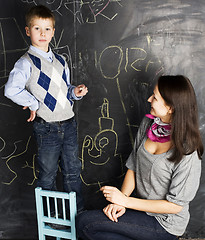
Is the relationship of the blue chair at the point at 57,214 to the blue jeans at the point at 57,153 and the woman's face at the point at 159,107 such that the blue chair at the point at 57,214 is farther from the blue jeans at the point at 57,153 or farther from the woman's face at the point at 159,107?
the woman's face at the point at 159,107

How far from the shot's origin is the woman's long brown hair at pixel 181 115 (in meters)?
1.47

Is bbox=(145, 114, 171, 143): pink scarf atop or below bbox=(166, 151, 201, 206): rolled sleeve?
atop

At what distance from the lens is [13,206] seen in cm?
232

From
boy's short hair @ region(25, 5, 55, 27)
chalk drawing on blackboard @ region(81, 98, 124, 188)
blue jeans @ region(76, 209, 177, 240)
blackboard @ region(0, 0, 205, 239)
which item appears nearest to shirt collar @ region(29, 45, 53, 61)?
boy's short hair @ region(25, 5, 55, 27)

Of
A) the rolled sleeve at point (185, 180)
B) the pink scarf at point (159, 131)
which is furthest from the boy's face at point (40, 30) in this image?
the rolled sleeve at point (185, 180)

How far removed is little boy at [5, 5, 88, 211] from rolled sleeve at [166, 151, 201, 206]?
2.33 ft

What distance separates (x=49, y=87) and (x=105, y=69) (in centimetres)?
46

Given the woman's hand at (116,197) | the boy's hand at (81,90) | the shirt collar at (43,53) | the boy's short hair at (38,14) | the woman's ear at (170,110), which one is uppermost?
the boy's short hair at (38,14)

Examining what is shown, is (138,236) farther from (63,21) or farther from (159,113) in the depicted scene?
(63,21)

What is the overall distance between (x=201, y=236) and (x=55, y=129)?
133 cm

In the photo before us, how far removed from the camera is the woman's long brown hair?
1.47 meters

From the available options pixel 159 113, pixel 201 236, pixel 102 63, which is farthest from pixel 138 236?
pixel 102 63

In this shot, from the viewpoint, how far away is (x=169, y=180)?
1574mm

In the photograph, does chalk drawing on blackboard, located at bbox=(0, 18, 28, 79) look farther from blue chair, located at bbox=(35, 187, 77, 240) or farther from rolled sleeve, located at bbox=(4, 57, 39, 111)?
blue chair, located at bbox=(35, 187, 77, 240)
